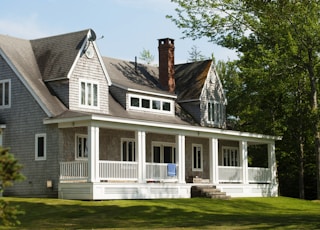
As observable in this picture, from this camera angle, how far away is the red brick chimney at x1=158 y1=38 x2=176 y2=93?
143 ft

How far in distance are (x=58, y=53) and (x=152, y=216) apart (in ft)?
41.8

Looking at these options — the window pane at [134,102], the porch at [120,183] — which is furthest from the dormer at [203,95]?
the window pane at [134,102]

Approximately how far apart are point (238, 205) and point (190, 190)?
3595 mm

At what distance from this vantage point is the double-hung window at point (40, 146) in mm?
33031

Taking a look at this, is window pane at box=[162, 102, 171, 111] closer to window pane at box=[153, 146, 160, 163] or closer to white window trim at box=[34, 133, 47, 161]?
window pane at box=[153, 146, 160, 163]

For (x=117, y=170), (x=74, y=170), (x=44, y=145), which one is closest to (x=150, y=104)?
(x=117, y=170)

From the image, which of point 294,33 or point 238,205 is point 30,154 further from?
point 294,33

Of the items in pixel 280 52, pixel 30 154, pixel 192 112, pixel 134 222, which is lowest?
pixel 134 222

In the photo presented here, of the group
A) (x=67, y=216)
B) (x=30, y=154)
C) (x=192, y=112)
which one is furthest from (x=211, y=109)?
(x=67, y=216)

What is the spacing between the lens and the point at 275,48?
Answer: 41656 millimetres

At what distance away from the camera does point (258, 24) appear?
4288 cm

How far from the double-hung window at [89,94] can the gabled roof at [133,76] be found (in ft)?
8.36

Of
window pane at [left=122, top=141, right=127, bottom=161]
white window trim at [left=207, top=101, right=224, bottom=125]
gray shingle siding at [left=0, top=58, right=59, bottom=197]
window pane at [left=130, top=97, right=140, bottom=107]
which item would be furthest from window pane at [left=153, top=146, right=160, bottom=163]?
gray shingle siding at [left=0, top=58, right=59, bottom=197]

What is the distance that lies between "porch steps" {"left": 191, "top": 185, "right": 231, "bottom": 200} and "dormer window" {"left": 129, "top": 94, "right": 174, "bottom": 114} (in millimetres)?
5211
